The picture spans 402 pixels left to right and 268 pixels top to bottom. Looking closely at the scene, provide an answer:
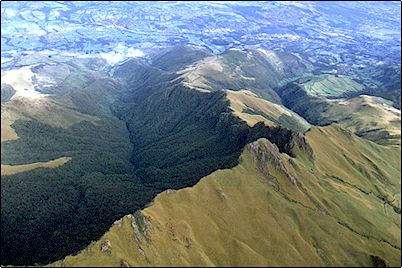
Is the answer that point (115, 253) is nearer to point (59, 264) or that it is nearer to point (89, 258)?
point (89, 258)

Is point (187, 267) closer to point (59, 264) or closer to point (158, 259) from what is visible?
point (158, 259)

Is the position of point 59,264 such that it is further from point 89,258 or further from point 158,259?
point 158,259

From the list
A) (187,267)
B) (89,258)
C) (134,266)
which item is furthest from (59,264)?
(187,267)

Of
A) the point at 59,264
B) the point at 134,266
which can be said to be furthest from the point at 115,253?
the point at 59,264

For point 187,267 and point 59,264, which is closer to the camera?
point 59,264

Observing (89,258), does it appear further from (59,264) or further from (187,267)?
(187,267)

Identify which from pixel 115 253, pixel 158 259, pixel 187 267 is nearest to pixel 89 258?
pixel 115 253
